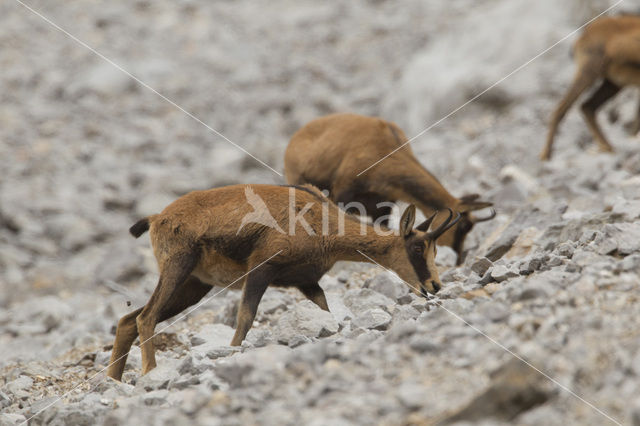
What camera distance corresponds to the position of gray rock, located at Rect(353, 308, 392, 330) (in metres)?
6.61

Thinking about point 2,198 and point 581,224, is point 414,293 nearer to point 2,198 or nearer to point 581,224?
point 581,224

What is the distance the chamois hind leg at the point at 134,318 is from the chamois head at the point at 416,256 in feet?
6.44

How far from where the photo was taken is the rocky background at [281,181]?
4.91 metres

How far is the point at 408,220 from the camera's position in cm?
805

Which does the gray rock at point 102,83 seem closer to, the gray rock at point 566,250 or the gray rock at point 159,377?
the gray rock at point 159,377

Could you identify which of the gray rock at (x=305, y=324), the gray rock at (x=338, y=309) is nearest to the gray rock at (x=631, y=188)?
the gray rock at (x=338, y=309)

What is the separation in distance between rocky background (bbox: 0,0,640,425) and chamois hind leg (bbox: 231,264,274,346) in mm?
183

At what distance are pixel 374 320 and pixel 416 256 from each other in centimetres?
146

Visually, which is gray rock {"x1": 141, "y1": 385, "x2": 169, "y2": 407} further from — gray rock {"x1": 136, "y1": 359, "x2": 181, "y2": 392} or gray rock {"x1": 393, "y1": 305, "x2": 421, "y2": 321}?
gray rock {"x1": 393, "y1": 305, "x2": 421, "y2": 321}

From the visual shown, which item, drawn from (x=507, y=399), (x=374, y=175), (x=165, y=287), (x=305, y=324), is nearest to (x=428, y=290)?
(x=305, y=324)

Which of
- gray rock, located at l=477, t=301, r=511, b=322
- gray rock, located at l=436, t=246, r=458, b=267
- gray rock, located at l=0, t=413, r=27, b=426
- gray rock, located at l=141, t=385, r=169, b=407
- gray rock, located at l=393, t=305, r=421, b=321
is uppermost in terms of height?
gray rock, located at l=477, t=301, r=511, b=322

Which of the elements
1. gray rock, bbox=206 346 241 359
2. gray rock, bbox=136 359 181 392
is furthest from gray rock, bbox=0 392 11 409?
gray rock, bbox=206 346 241 359

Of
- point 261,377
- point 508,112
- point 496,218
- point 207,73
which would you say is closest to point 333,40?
point 207,73

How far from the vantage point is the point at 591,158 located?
43.6 ft
